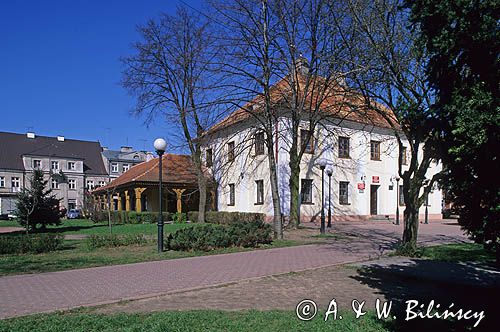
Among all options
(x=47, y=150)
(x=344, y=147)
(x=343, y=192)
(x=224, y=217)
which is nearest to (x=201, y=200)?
(x=224, y=217)

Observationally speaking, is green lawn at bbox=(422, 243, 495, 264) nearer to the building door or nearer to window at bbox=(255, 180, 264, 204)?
window at bbox=(255, 180, 264, 204)

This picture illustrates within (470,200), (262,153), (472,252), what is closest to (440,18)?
(470,200)

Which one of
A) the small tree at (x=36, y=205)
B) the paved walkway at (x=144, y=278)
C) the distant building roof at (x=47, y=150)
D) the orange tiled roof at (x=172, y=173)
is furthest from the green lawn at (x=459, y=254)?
the distant building roof at (x=47, y=150)

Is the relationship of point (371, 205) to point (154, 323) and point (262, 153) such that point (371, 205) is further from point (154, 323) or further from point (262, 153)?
point (154, 323)

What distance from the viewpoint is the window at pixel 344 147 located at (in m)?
30.2

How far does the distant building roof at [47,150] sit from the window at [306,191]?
5107 cm

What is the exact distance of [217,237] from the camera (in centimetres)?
A: 1319

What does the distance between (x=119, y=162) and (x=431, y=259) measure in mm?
69517

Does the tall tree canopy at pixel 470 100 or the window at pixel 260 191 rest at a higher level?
the tall tree canopy at pixel 470 100

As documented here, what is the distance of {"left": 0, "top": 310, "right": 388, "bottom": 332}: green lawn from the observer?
4.91 m

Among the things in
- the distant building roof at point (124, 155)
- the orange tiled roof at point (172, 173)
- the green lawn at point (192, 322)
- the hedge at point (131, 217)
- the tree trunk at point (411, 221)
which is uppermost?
the distant building roof at point (124, 155)

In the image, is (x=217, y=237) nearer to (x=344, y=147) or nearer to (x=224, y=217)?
(x=224, y=217)

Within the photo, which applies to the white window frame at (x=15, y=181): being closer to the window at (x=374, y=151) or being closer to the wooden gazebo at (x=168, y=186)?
the wooden gazebo at (x=168, y=186)

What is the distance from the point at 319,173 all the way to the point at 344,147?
12.0ft
